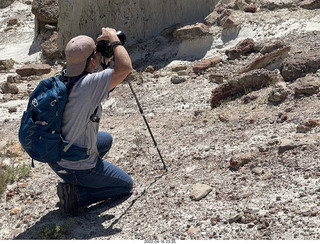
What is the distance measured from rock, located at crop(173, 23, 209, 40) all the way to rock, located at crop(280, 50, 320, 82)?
10.1ft

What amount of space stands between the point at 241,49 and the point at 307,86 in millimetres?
2848

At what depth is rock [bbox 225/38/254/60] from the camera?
8336mm

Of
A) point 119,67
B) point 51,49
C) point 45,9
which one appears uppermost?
point 119,67

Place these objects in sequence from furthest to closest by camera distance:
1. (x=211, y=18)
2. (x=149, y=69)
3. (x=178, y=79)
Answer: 1. (x=211, y=18)
2. (x=149, y=69)
3. (x=178, y=79)

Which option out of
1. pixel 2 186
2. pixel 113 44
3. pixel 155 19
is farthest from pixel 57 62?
pixel 113 44

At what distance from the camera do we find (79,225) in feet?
13.2

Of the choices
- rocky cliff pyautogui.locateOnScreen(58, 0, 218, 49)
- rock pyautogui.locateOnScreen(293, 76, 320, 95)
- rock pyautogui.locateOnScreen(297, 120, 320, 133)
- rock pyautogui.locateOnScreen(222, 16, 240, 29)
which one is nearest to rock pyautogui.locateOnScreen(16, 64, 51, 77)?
rocky cliff pyautogui.locateOnScreen(58, 0, 218, 49)

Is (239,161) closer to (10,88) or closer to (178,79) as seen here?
(178,79)

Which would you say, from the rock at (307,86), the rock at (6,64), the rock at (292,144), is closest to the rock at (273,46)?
the rock at (307,86)

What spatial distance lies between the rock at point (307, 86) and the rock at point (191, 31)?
371 cm

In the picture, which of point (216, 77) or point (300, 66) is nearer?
point (300, 66)

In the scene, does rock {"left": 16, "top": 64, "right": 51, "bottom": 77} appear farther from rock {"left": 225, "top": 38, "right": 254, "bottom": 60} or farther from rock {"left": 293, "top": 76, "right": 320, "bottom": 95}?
rock {"left": 293, "top": 76, "right": 320, "bottom": 95}

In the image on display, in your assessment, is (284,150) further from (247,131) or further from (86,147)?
(86,147)

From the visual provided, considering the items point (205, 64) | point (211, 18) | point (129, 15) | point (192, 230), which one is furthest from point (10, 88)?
point (192, 230)
